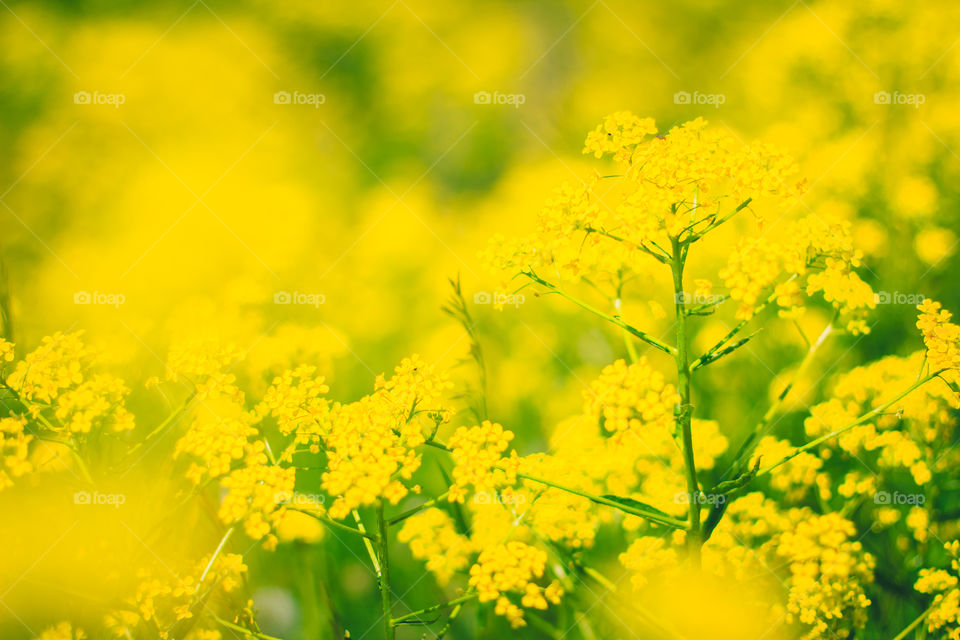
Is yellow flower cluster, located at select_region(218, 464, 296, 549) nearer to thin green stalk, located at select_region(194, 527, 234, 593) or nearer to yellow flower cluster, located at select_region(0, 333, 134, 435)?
thin green stalk, located at select_region(194, 527, 234, 593)

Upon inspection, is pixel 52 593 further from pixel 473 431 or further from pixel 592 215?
pixel 592 215

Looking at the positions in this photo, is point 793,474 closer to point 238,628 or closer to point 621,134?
point 621,134

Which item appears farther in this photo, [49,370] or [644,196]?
[49,370]

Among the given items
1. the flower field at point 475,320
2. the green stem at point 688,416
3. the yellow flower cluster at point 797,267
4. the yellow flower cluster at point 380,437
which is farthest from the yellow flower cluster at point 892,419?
the yellow flower cluster at point 380,437

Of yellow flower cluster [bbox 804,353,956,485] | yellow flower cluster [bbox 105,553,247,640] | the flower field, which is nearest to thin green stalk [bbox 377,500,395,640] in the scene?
the flower field

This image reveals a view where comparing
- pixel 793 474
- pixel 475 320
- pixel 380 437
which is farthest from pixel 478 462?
pixel 793 474

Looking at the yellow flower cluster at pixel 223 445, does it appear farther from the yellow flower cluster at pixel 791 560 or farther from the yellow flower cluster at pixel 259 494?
the yellow flower cluster at pixel 791 560
